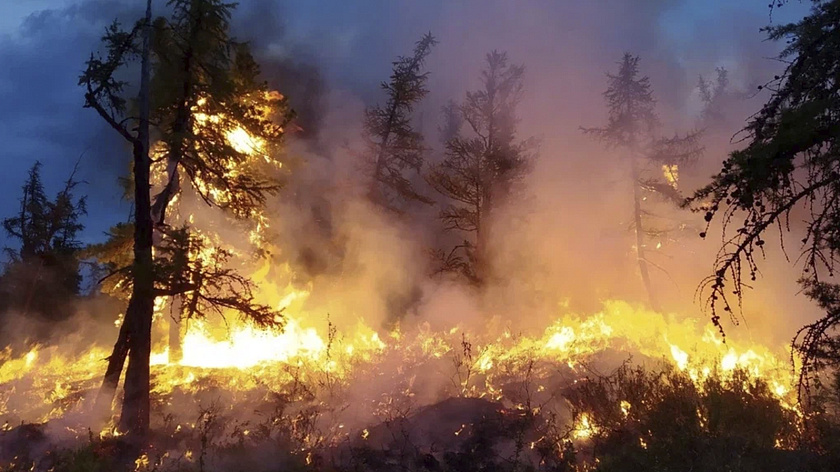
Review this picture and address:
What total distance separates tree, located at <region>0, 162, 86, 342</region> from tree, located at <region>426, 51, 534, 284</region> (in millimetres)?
20316

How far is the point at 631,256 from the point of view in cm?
2241

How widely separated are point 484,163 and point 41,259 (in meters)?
24.2

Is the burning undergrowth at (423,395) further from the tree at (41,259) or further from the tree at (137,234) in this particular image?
the tree at (41,259)

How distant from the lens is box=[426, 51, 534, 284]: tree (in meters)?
20.2

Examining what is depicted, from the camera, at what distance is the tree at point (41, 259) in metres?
26.8

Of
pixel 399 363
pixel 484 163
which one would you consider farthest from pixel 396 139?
pixel 399 363

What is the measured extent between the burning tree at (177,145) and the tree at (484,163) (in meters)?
10.4

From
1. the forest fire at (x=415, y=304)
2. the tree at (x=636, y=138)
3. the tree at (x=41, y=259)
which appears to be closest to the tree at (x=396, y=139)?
the forest fire at (x=415, y=304)

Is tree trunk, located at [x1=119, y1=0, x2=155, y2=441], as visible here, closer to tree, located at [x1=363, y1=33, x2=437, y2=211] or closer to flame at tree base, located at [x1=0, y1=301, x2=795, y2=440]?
flame at tree base, located at [x1=0, y1=301, x2=795, y2=440]

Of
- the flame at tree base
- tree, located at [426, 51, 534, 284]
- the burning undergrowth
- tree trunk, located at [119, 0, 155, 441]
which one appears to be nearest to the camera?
the burning undergrowth

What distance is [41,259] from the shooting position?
27047 millimetres

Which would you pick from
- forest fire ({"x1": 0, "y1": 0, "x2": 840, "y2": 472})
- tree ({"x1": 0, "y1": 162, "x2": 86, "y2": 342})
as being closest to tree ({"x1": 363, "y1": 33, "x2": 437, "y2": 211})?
forest fire ({"x1": 0, "y1": 0, "x2": 840, "y2": 472})

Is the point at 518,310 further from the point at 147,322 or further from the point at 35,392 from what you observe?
the point at 35,392

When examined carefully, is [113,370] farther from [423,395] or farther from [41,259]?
[41,259]
